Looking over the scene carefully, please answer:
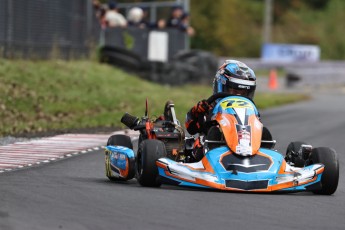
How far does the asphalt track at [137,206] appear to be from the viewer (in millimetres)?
7672

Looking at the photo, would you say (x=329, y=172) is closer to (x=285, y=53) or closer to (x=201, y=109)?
(x=201, y=109)

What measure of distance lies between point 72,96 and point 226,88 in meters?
11.0

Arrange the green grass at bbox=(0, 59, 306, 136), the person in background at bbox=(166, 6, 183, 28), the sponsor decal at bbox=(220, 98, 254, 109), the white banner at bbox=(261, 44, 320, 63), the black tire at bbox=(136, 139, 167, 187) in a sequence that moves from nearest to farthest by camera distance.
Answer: the black tire at bbox=(136, 139, 167, 187) < the sponsor decal at bbox=(220, 98, 254, 109) < the green grass at bbox=(0, 59, 306, 136) < the person in background at bbox=(166, 6, 183, 28) < the white banner at bbox=(261, 44, 320, 63)

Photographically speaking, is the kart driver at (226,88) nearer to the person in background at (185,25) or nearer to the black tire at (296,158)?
the black tire at (296,158)

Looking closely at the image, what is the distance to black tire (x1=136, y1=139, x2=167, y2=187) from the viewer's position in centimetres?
982

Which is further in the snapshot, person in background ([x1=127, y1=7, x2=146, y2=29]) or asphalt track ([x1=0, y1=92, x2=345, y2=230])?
person in background ([x1=127, y1=7, x2=146, y2=29])

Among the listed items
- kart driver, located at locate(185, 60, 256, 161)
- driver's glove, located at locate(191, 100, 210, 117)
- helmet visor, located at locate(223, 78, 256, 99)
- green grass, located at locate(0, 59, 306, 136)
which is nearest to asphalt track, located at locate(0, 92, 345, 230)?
kart driver, located at locate(185, 60, 256, 161)

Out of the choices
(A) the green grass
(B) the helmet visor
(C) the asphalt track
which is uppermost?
(B) the helmet visor

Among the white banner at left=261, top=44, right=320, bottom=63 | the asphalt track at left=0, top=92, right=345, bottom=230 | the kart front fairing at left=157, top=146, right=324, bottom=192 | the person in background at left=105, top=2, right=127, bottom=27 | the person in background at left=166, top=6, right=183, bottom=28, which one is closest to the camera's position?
the asphalt track at left=0, top=92, right=345, bottom=230

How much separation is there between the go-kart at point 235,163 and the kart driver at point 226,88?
136 mm

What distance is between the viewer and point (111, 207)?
27.4 feet

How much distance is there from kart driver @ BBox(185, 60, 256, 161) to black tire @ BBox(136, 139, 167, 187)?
0.58 m

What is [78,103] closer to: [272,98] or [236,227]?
[272,98]

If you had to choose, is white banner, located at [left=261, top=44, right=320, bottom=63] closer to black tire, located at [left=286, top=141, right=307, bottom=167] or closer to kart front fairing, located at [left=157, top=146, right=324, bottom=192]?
black tire, located at [left=286, top=141, right=307, bottom=167]
